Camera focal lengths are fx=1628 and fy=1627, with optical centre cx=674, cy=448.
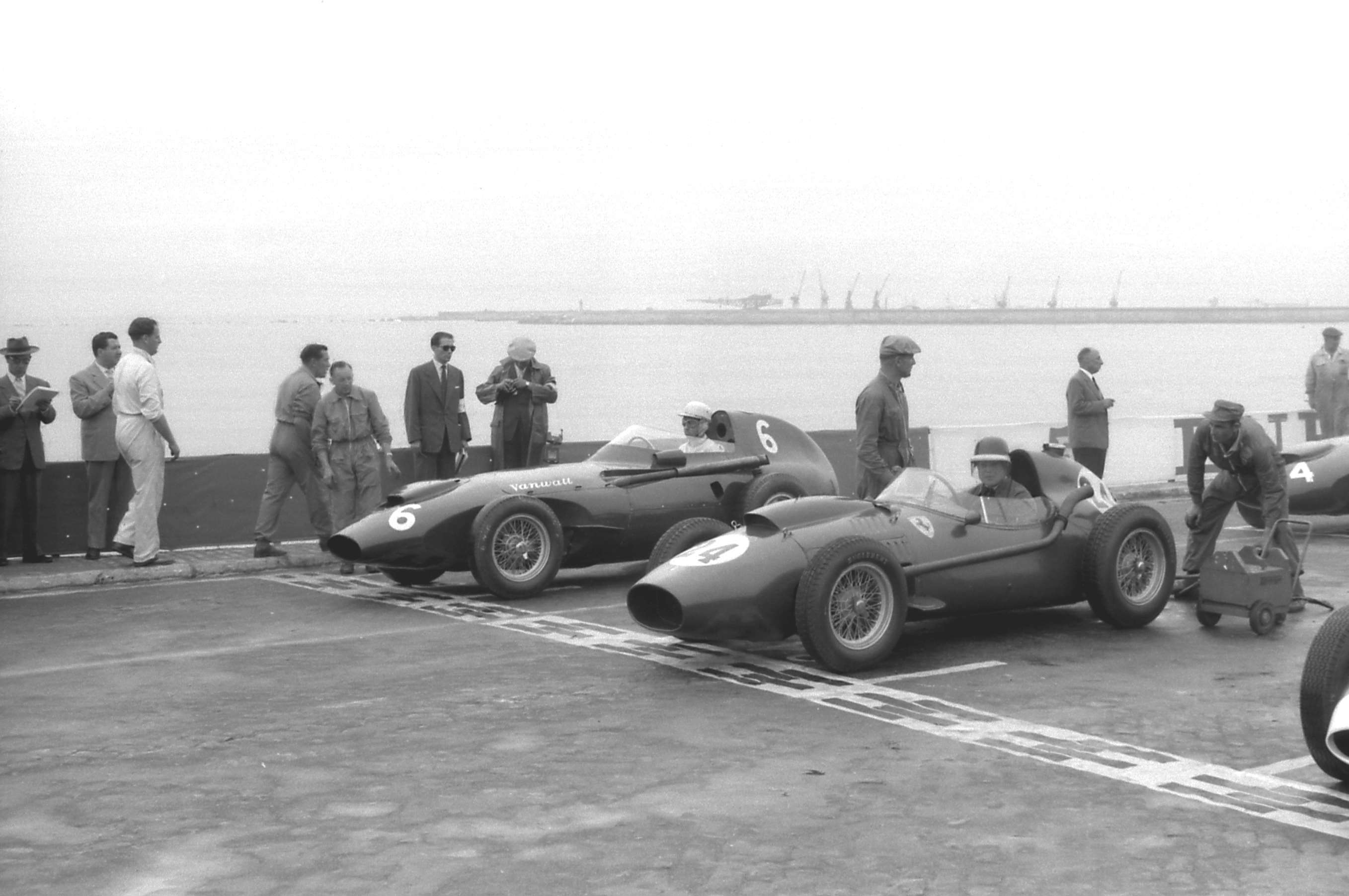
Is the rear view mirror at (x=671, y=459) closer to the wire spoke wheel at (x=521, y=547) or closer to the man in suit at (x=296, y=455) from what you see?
the wire spoke wheel at (x=521, y=547)

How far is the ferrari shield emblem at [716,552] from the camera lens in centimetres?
978

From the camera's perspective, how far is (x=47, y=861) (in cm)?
619

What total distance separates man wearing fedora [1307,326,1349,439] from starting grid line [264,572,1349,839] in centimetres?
1470

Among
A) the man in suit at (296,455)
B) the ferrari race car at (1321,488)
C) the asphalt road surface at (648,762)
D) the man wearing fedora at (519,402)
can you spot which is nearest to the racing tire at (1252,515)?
the ferrari race car at (1321,488)

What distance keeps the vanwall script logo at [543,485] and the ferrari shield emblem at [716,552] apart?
3.20 metres

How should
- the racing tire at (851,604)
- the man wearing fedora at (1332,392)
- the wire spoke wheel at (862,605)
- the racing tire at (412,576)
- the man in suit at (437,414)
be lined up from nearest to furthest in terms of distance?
the racing tire at (851,604), the wire spoke wheel at (862,605), the racing tire at (412,576), the man in suit at (437,414), the man wearing fedora at (1332,392)

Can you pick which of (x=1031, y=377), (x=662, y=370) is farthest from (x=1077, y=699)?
(x=662, y=370)

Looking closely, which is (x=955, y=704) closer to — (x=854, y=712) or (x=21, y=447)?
(x=854, y=712)

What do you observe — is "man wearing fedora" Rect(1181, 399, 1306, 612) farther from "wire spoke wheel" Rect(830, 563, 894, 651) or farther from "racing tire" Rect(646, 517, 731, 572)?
"racing tire" Rect(646, 517, 731, 572)

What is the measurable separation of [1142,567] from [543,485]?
4774mm

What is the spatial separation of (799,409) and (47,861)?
2914 inches

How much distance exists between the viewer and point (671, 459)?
13711mm

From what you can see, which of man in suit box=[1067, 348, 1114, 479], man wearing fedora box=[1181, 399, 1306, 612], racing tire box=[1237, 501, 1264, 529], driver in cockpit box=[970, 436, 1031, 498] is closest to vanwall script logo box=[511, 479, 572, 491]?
driver in cockpit box=[970, 436, 1031, 498]

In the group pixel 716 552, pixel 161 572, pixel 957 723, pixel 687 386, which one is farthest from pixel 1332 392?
pixel 687 386
